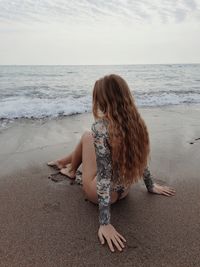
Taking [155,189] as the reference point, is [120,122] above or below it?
above

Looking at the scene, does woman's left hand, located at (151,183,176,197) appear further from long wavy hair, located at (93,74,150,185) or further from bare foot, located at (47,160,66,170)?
bare foot, located at (47,160,66,170)

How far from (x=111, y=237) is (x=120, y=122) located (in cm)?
91

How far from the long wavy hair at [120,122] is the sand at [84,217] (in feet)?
1.73

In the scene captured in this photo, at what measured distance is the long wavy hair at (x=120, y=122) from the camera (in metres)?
2.49

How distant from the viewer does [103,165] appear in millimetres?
2574

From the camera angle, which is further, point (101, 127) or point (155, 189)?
point (155, 189)

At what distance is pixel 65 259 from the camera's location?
231 centimetres

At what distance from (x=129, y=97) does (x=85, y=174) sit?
933 mm

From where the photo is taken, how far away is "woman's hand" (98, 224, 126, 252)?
2.45 metres

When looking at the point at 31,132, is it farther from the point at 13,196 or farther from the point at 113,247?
the point at 113,247

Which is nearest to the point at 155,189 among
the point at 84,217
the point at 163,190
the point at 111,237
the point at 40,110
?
the point at 163,190

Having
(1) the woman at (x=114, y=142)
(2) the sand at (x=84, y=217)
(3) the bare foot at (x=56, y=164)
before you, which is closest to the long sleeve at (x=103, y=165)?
(1) the woman at (x=114, y=142)

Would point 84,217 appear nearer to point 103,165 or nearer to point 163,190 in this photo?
point 103,165

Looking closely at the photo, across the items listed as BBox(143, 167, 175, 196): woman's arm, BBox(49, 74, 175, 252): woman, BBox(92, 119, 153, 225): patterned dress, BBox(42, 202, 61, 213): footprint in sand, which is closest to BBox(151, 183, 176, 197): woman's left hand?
BBox(143, 167, 175, 196): woman's arm
